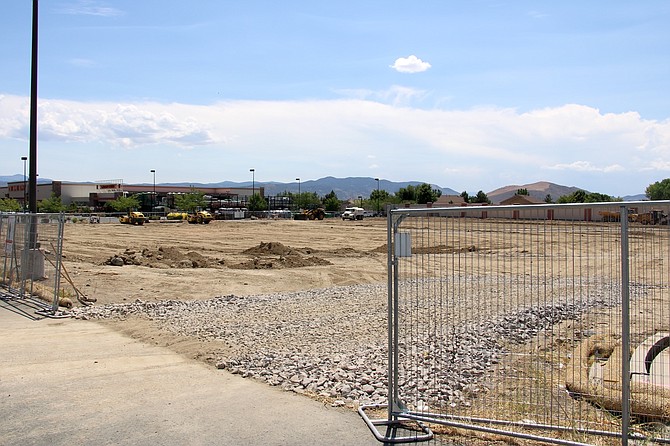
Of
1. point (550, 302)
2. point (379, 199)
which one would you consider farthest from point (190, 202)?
point (550, 302)

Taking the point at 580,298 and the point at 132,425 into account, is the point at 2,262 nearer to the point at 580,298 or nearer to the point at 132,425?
the point at 132,425

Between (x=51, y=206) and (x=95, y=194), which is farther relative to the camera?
(x=95, y=194)

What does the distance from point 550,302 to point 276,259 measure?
24132mm

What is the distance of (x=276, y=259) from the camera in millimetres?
30828

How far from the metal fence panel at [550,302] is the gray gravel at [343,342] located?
0.09 metres

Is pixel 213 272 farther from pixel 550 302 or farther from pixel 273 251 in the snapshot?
pixel 550 302

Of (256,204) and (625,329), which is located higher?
(256,204)

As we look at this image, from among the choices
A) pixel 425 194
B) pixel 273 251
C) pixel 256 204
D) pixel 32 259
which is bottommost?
pixel 273 251

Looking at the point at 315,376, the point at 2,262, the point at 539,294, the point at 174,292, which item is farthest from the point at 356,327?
the point at 2,262


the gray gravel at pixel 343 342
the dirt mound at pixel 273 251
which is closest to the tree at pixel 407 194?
the dirt mound at pixel 273 251

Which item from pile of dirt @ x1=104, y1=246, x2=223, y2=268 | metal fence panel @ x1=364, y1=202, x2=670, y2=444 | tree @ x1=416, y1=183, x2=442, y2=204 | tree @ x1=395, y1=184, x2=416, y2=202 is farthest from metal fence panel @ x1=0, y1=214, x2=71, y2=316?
tree @ x1=395, y1=184, x2=416, y2=202

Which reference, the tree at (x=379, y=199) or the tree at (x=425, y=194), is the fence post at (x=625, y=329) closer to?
the tree at (x=379, y=199)

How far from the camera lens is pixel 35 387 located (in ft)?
25.7

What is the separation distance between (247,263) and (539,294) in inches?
902
